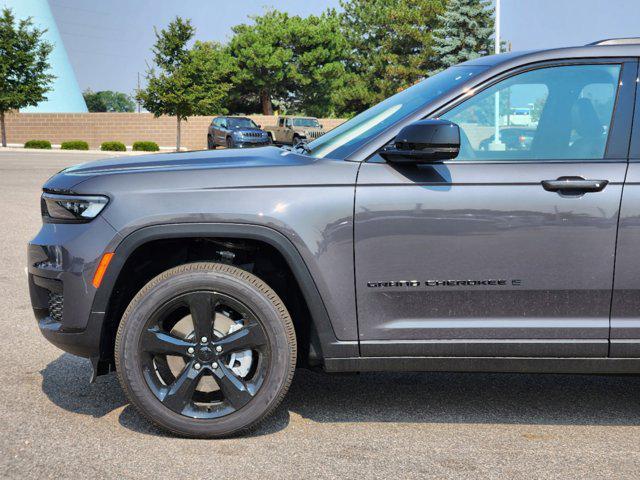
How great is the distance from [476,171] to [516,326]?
73 centimetres

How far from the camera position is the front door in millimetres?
3773

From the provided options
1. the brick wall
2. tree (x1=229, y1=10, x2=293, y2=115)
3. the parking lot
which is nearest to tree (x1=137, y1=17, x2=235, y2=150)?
the brick wall

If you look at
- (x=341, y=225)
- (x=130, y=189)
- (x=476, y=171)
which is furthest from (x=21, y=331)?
(x=476, y=171)

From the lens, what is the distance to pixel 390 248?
12.5ft

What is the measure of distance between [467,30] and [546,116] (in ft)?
163

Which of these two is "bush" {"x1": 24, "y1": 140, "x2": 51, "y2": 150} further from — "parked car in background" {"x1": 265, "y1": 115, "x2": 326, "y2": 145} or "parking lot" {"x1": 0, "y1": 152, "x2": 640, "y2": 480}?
"parking lot" {"x1": 0, "y1": 152, "x2": 640, "y2": 480}

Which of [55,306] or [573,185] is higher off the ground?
[573,185]

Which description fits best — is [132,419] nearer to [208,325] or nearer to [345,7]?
[208,325]

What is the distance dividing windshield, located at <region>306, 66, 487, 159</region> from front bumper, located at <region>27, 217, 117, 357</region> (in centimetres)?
113

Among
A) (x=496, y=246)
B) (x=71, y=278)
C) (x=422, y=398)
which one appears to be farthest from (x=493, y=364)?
(x=71, y=278)

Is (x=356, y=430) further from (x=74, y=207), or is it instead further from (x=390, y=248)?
(x=74, y=207)

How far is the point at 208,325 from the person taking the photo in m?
3.95

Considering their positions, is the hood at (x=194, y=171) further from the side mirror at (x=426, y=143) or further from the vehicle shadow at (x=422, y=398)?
the vehicle shadow at (x=422, y=398)

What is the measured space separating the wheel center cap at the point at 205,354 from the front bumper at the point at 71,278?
486 millimetres
